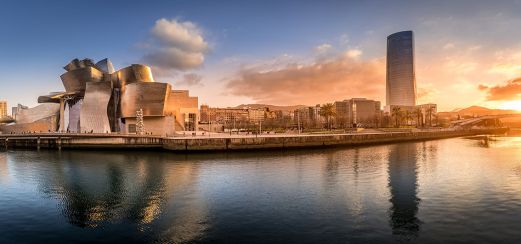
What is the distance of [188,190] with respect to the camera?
24.7 m

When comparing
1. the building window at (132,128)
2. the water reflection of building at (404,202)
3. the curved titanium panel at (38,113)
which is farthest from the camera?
the curved titanium panel at (38,113)

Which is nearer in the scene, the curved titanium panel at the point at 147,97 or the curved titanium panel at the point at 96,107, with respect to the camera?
the curved titanium panel at the point at 147,97

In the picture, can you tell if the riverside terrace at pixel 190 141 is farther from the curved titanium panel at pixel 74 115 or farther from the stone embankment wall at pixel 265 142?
the curved titanium panel at pixel 74 115

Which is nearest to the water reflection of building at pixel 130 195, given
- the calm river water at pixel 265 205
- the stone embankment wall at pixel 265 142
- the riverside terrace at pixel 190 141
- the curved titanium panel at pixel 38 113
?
the calm river water at pixel 265 205

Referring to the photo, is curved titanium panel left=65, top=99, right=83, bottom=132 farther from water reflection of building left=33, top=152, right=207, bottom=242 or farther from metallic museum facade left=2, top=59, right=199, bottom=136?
water reflection of building left=33, top=152, right=207, bottom=242

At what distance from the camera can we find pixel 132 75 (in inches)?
3307

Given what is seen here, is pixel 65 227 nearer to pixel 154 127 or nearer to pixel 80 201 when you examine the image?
pixel 80 201

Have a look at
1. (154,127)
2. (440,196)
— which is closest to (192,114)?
(154,127)

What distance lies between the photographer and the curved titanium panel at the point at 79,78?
82438 millimetres

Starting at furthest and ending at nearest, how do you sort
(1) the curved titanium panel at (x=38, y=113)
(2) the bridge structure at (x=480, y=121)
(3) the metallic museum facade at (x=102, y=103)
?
1. (2) the bridge structure at (x=480, y=121)
2. (1) the curved titanium panel at (x=38, y=113)
3. (3) the metallic museum facade at (x=102, y=103)

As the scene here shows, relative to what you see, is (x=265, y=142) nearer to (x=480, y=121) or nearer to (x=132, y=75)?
(x=132, y=75)

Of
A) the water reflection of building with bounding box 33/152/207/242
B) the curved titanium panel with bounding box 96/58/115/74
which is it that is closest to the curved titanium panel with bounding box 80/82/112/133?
the curved titanium panel with bounding box 96/58/115/74

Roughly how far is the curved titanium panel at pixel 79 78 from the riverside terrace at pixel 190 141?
699 inches

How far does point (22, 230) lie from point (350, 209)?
15871 millimetres
